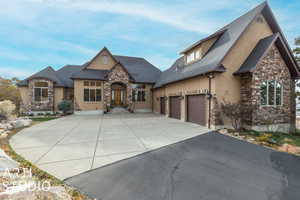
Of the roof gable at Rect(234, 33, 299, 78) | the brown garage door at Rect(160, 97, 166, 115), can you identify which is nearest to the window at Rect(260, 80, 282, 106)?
the roof gable at Rect(234, 33, 299, 78)

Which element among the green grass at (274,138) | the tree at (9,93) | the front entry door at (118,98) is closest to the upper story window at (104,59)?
the front entry door at (118,98)

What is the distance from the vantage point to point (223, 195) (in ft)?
8.28

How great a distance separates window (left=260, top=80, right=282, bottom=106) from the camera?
844 centimetres

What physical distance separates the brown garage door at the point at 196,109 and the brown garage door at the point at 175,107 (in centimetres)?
146

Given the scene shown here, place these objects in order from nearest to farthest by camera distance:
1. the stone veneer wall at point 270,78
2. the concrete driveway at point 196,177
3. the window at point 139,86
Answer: the concrete driveway at point 196,177 < the stone veneer wall at point 270,78 < the window at point 139,86

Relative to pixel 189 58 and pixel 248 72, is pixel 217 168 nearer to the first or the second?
pixel 248 72

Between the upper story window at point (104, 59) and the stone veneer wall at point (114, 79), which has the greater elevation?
the upper story window at point (104, 59)

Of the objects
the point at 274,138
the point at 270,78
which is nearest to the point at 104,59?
the point at 270,78

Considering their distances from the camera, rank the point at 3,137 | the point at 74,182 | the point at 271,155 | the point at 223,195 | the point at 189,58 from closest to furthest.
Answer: the point at 223,195
the point at 74,182
the point at 271,155
the point at 3,137
the point at 189,58

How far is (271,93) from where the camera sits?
341 inches

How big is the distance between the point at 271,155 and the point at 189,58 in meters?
10.3

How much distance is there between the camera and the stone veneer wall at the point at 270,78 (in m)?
8.16

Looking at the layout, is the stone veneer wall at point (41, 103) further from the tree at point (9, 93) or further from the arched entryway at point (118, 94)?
the arched entryway at point (118, 94)

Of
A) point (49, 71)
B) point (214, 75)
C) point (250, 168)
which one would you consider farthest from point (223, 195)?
point (49, 71)
